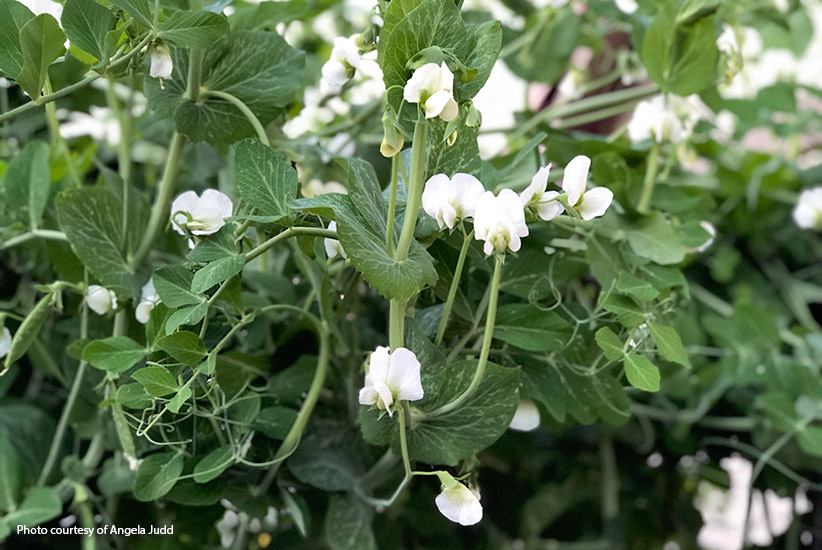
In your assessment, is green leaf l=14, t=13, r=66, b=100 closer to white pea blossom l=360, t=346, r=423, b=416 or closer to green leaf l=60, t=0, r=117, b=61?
green leaf l=60, t=0, r=117, b=61

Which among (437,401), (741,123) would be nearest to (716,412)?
(741,123)

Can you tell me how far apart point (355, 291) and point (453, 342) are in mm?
65

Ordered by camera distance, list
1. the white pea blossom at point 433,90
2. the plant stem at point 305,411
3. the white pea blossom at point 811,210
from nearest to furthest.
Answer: the white pea blossom at point 433,90 → the plant stem at point 305,411 → the white pea blossom at point 811,210

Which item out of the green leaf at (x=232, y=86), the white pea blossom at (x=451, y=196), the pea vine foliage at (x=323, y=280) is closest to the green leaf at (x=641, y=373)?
the pea vine foliage at (x=323, y=280)

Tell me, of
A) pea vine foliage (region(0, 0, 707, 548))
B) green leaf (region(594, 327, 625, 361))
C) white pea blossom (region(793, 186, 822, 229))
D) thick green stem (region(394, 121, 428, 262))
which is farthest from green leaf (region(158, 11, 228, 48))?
white pea blossom (region(793, 186, 822, 229))

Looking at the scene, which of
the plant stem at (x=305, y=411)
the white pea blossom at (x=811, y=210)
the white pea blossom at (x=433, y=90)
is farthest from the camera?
the white pea blossom at (x=811, y=210)

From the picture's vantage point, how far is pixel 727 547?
84 cm

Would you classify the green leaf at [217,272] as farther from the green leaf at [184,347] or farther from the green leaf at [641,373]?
the green leaf at [641,373]

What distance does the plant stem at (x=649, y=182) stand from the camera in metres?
0.38

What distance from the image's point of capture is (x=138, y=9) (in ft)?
0.89

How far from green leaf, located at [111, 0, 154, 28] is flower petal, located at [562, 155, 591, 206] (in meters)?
0.18

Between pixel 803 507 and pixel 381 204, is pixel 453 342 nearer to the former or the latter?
pixel 381 204

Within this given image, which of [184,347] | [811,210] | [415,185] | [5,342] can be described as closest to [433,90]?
[415,185]

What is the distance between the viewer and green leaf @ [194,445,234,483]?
30 centimetres
